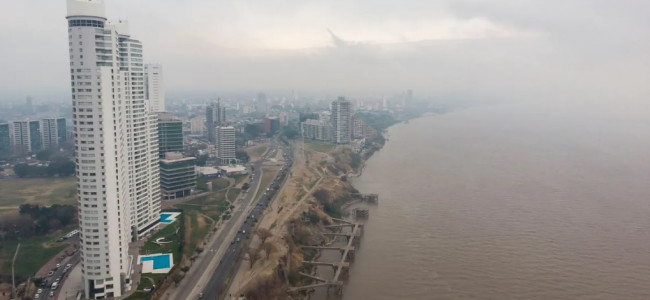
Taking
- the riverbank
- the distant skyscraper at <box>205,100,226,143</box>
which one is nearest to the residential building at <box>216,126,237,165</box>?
the riverbank

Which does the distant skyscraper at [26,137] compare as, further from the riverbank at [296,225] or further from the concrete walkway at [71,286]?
the concrete walkway at [71,286]

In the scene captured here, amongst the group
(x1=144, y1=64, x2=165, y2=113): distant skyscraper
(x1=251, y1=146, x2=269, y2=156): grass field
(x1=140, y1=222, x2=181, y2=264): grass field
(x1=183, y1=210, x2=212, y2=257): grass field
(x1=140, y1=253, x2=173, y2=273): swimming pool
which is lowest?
(x1=140, y1=253, x2=173, y2=273): swimming pool

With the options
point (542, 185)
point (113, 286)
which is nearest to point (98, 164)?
point (113, 286)

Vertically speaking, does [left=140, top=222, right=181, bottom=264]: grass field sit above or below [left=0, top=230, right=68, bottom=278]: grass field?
above

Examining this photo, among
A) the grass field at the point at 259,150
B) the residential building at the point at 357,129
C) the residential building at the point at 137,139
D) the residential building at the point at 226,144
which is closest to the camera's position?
the residential building at the point at 137,139

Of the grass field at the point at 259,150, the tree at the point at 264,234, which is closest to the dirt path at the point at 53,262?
the tree at the point at 264,234

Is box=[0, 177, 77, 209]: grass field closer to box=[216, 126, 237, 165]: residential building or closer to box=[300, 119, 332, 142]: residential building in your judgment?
box=[216, 126, 237, 165]: residential building
